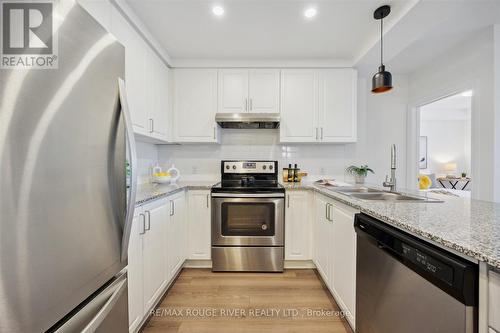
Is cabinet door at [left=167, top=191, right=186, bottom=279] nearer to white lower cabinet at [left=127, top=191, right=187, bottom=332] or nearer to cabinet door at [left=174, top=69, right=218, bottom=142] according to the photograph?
white lower cabinet at [left=127, top=191, right=187, bottom=332]

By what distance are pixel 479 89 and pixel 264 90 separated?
2.21 meters

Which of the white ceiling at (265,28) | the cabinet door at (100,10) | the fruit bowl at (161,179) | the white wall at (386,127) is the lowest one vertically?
the fruit bowl at (161,179)

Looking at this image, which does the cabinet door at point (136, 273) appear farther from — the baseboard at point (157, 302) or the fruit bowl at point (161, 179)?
the fruit bowl at point (161, 179)

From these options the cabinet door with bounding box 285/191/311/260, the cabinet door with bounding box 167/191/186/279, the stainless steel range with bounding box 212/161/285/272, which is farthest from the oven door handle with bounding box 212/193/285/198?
the cabinet door with bounding box 167/191/186/279

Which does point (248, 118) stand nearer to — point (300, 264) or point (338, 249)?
point (338, 249)

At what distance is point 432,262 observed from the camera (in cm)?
72

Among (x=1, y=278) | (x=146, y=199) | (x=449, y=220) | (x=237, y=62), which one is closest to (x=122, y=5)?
(x=237, y=62)

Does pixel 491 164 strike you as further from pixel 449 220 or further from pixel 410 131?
pixel 449 220

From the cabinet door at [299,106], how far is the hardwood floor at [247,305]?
1629 mm

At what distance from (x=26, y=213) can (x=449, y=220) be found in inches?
58.4

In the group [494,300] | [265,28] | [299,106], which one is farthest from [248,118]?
[494,300]

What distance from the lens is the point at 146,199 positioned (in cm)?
144

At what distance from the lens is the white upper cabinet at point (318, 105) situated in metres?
2.62

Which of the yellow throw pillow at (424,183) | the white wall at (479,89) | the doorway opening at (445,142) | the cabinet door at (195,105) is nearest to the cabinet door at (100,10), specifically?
the cabinet door at (195,105)
